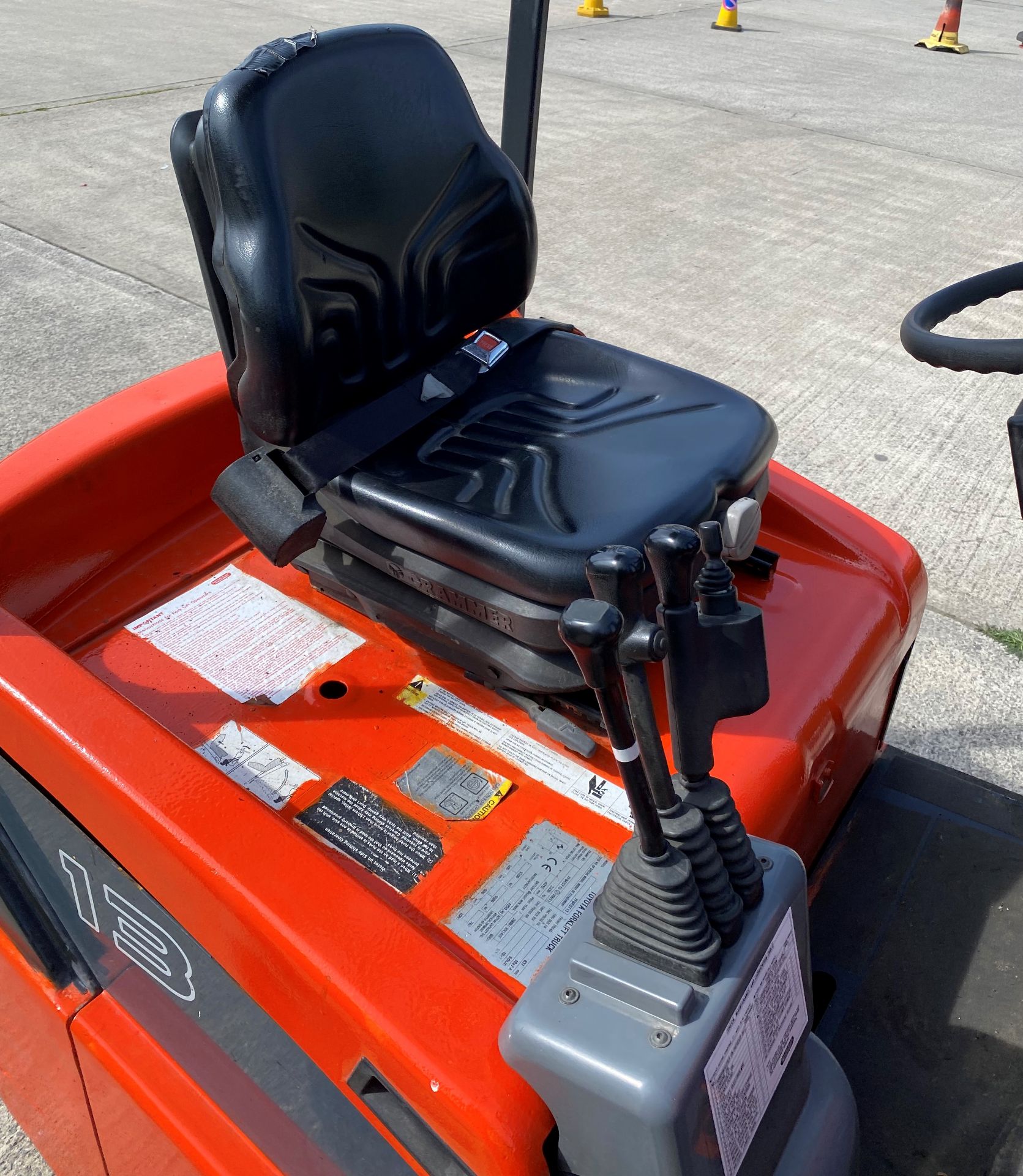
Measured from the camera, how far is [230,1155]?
0.95m

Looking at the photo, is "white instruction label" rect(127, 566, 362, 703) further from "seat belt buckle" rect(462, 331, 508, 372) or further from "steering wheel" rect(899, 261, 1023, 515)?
"steering wheel" rect(899, 261, 1023, 515)

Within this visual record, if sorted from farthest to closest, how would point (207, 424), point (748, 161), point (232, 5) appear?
point (232, 5), point (748, 161), point (207, 424)

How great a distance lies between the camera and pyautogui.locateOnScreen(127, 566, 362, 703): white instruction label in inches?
47.9

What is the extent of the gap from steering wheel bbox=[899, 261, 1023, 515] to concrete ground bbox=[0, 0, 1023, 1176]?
3.38 ft

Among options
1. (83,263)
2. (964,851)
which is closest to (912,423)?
(964,851)

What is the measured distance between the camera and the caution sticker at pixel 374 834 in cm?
100

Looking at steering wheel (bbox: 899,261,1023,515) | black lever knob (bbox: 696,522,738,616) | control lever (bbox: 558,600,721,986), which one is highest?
steering wheel (bbox: 899,261,1023,515)

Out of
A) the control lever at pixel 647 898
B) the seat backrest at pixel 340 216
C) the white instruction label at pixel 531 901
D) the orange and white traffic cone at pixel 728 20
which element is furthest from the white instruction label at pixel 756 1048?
the orange and white traffic cone at pixel 728 20

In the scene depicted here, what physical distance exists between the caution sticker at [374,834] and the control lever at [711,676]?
1.20 ft

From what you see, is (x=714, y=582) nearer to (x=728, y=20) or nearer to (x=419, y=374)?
(x=419, y=374)

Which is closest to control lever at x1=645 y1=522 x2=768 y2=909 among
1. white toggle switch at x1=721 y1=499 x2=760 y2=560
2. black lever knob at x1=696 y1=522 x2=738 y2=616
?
black lever knob at x1=696 y1=522 x2=738 y2=616

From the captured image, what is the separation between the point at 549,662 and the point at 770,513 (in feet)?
1.70

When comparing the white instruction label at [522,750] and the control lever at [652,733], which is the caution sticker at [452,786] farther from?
the control lever at [652,733]

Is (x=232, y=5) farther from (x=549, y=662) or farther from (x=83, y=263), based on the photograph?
(x=549, y=662)
